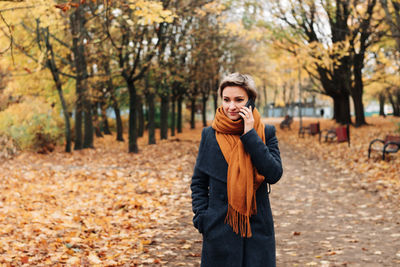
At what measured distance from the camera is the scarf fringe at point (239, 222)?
2629 millimetres

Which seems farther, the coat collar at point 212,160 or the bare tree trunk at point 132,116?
the bare tree trunk at point 132,116

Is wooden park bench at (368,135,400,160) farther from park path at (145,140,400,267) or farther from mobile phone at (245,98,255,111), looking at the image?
mobile phone at (245,98,255,111)

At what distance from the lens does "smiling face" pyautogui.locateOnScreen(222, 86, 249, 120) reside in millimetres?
2650

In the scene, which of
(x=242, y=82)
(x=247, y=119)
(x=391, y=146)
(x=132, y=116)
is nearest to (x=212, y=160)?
(x=247, y=119)

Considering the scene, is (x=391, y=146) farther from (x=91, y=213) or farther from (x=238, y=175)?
(x=238, y=175)

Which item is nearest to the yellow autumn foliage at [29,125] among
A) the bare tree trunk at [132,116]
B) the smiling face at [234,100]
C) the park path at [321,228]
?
the bare tree trunk at [132,116]

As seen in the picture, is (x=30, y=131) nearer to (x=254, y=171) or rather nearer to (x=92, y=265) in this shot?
(x=92, y=265)

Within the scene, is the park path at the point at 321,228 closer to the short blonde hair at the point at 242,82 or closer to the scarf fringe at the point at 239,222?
the scarf fringe at the point at 239,222

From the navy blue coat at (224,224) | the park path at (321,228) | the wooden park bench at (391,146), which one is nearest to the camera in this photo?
the navy blue coat at (224,224)

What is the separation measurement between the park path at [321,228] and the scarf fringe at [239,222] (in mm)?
2808

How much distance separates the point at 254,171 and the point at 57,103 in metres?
23.5

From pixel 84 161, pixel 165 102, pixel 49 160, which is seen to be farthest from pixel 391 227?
pixel 165 102

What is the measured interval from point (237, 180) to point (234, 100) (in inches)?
20.2

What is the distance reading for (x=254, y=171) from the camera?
265 cm
